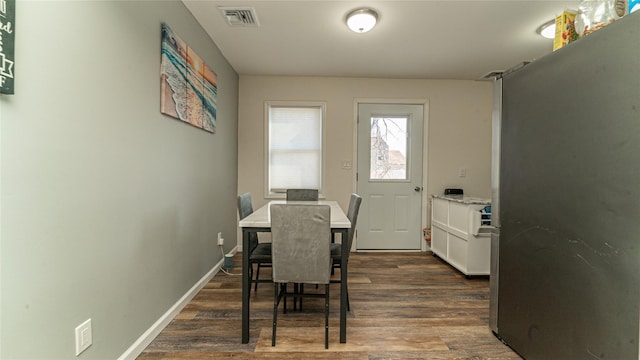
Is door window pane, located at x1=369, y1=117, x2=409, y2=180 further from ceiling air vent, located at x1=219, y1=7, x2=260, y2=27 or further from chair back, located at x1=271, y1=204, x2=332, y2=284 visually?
chair back, located at x1=271, y1=204, x2=332, y2=284

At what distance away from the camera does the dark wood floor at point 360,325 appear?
170 centimetres

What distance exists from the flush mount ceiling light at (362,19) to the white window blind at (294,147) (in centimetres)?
161

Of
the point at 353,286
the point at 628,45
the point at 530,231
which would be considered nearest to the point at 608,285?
the point at 530,231

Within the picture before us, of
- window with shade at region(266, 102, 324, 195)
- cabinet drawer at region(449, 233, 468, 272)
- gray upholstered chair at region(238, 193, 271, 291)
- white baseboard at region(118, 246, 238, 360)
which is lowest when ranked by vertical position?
white baseboard at region(118, 246, 238, 360)

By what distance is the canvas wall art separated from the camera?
73.3 inches

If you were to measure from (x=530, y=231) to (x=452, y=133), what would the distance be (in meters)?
2.64

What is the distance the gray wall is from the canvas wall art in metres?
0.06

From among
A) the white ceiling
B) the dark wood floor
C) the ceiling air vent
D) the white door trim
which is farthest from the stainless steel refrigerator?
the white door trim

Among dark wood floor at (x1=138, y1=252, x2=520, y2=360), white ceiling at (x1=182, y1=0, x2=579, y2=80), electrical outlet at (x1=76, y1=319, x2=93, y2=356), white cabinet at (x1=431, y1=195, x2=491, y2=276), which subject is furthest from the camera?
white cabinet at (x1=431, y1=195, x2=491, y2=276)

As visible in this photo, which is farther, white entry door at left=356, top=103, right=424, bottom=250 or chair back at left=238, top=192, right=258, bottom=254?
white entry door at left=356, top=103, right=424, bottom=250

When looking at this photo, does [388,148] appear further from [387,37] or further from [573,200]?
[573,200]

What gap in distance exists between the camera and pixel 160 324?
1867 mm

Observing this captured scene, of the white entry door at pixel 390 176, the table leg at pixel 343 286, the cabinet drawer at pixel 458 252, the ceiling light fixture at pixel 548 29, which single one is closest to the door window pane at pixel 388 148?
the white entry door at pixel 390 176

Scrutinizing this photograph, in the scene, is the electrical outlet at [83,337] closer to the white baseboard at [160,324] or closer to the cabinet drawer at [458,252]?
the white baseboard at [160,324]
